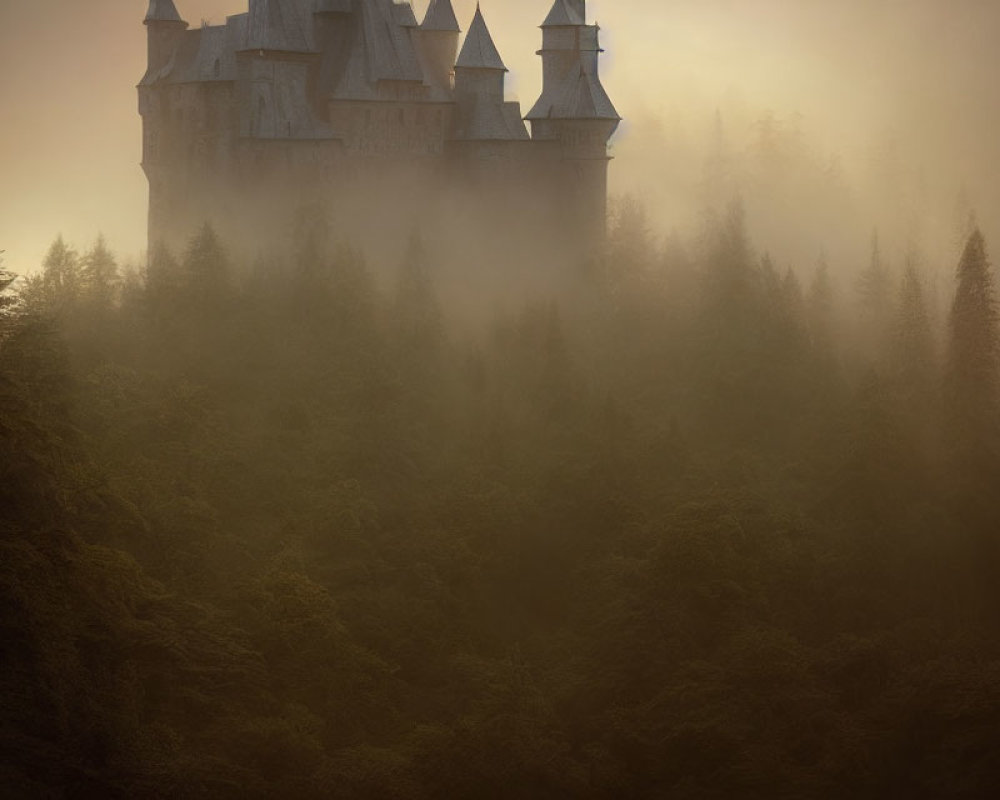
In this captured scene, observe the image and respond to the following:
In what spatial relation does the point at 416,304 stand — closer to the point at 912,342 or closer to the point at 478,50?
the point at 478,50

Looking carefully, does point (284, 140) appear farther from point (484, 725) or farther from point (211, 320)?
point (484, 725)

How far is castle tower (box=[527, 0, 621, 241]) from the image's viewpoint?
71.1m

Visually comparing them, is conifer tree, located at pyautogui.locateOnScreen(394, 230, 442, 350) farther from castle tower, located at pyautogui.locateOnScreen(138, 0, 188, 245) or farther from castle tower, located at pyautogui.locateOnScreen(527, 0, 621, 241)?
castle tower, located at pyautogui.locateOnScreen(138, 0, 188, 245)

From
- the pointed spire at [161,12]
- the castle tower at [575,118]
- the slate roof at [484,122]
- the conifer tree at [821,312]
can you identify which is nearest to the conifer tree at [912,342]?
the conifer tree at [821,312]

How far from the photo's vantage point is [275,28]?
6475 centimetres

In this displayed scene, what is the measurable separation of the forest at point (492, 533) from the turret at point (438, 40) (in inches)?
345

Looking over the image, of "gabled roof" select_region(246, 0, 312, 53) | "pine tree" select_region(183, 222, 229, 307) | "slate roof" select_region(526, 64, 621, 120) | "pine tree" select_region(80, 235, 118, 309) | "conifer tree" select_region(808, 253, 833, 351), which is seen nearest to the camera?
"pine tree" select_region(183, 222, 229, 307)

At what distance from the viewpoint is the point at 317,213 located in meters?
65.1

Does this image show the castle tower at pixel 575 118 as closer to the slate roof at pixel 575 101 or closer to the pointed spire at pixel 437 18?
the slate roof at pixel 575 101

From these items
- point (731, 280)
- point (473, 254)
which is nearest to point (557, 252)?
point (473, 254)

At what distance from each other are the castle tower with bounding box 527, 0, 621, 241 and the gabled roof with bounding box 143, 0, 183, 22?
53.0 feet

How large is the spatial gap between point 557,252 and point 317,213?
12171mm

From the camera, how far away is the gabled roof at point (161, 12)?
6725 centimetres

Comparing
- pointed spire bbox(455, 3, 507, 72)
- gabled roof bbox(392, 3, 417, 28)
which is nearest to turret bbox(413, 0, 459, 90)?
gabled roof bbox(392, 3, 417, 28)
